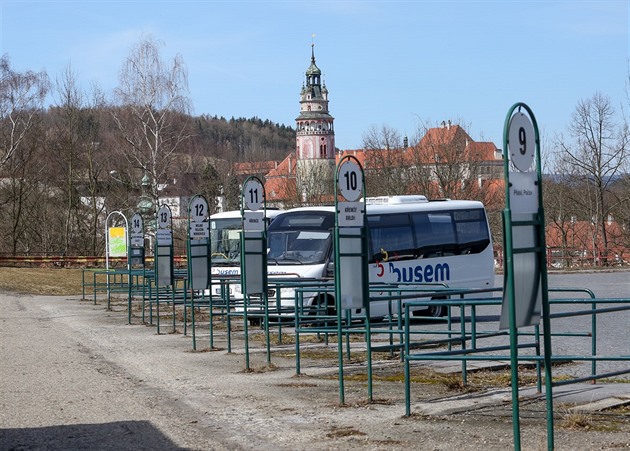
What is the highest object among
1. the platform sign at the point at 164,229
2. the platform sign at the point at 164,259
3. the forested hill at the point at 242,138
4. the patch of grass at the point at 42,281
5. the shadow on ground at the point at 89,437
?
the forested hill at the point at 242,138

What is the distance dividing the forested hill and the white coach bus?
33.2 m

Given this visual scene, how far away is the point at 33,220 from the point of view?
69250 mm

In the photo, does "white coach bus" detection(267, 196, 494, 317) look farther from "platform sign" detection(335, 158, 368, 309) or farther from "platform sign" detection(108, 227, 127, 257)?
"platform sign" detection(108, 227, 127, 257)

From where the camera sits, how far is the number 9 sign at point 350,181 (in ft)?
36.8

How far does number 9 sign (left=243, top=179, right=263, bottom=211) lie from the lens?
14.8 m

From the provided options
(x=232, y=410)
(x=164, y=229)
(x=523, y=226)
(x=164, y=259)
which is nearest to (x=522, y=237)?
(x=523, y=226)

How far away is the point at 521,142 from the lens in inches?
290

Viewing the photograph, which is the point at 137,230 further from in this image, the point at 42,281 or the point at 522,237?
the point at 522,237

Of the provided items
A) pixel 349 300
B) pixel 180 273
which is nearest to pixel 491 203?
pixel 180 273

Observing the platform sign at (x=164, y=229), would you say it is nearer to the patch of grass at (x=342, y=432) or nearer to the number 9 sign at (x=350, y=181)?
the number 9 sign at (x=350, y=181)

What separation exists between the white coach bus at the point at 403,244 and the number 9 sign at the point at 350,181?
1215cm

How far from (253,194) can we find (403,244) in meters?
11.8

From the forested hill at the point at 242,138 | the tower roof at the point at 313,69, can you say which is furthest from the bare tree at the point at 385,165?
the tower roof at the point at 313,69

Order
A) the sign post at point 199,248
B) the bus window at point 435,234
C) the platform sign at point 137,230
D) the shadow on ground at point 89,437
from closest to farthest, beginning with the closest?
the shadow on ground at point 89,437
the sign post at point 199,248
the bus window at point 435,234
the platform sign at point 137,230
